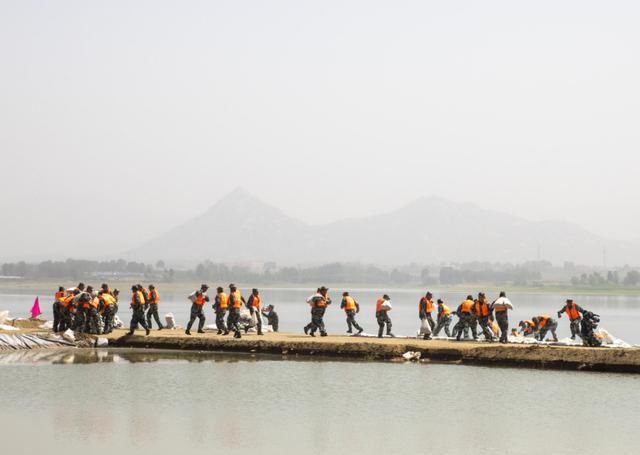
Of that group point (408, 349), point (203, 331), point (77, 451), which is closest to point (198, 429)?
point (77, 451)

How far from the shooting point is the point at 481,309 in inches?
1217

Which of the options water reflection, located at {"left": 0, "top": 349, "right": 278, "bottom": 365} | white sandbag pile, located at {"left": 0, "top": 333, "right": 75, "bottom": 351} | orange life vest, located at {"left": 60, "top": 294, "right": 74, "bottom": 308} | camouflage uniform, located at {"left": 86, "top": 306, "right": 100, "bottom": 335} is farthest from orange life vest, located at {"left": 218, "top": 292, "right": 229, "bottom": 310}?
orange life vest, located at {"left": 60, "top": 294, "right": 74, "bottom": 308}

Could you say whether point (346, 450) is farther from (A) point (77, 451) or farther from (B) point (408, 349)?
(B) point (408, 349)

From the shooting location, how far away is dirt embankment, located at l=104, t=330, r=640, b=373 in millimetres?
26672

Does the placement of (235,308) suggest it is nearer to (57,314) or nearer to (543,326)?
(57,314)

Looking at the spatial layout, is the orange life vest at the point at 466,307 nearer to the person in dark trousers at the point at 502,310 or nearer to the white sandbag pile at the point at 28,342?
the person in dark trousers at the point at 502,310

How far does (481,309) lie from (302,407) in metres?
11.2

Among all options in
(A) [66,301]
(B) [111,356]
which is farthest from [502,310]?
(A) [66,301]

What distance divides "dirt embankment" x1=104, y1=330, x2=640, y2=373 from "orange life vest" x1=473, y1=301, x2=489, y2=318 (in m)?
1.07

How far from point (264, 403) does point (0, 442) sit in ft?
22.5

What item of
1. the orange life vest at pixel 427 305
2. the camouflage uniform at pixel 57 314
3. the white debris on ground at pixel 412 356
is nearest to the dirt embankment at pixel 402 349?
the white debris on ground at pixel 412 356

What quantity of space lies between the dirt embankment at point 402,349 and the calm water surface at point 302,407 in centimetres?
70

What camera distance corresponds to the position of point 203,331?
35.5 meters

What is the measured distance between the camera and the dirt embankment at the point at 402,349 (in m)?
26.7
